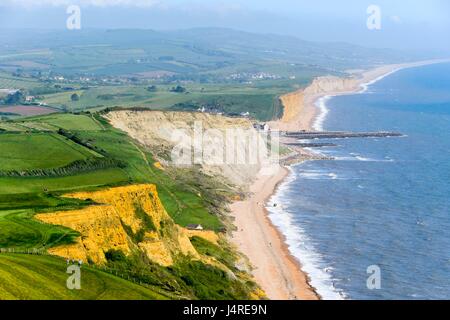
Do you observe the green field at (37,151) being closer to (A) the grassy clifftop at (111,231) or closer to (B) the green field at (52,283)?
(A) the grassy clifftop at (111,231)

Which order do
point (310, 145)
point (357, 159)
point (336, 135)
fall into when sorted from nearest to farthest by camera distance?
1. point (357, 159)
2. point (310, 145)
3. point (336, 135)

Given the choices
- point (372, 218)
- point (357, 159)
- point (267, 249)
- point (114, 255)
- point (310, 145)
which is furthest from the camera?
point (310, 145)


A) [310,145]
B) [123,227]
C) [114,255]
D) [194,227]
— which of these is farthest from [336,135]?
[114,255]

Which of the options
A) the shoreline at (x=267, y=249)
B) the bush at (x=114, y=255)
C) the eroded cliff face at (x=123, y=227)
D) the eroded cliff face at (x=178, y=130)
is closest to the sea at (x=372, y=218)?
the shoreline at (x=267, y=249)

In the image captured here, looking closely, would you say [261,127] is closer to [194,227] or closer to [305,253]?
[194,227]

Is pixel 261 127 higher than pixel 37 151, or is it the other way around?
pixel 37 151

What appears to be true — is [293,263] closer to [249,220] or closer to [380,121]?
[249,220]

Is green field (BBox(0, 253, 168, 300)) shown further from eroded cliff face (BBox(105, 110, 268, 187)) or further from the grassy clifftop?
eroded cliff face (BBox(105, 110, 268, 187))
